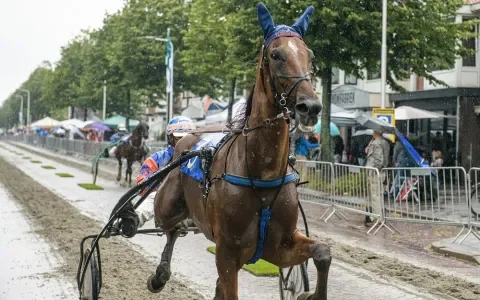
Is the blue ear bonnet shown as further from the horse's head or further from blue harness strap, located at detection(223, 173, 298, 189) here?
blue harness strap, located at detection(223, 173, 298, 189)

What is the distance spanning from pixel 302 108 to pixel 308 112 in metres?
0.07

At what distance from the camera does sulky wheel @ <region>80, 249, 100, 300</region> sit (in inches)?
245

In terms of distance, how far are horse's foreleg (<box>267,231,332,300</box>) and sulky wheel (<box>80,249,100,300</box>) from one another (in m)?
1.86

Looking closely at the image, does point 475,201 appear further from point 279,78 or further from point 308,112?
point 308,112

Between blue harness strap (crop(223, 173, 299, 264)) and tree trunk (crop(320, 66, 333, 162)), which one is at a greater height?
tree trunk (crop(320, 66, 333, 162))

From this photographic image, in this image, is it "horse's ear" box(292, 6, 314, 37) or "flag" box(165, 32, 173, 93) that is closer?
"horse's ear" box(292, 6, 314, 37)

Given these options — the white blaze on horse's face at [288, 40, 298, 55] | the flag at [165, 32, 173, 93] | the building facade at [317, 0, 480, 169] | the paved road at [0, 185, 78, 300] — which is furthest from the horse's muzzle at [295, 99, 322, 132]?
the flag at [165, 32, 173, 93]

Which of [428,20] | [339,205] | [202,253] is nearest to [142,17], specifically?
[428,20]

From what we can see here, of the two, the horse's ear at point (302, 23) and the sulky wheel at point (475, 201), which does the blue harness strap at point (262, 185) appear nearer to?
the horse's ear at point (302, 23)

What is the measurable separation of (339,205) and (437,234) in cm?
255

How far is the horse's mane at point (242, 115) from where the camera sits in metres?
5.30

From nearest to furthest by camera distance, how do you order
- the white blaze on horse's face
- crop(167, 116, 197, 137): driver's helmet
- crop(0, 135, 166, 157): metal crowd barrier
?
the white blaze on horse's face, crop(167, 116, 197, 137): driver's helmet, crop(0, 135, 166, 157): metal crowd barrier

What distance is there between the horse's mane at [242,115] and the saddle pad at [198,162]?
1.31ft

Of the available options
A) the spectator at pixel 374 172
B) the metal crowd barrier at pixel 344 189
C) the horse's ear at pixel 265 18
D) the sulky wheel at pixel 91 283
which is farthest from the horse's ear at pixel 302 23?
the spectator at pixel 374 172
